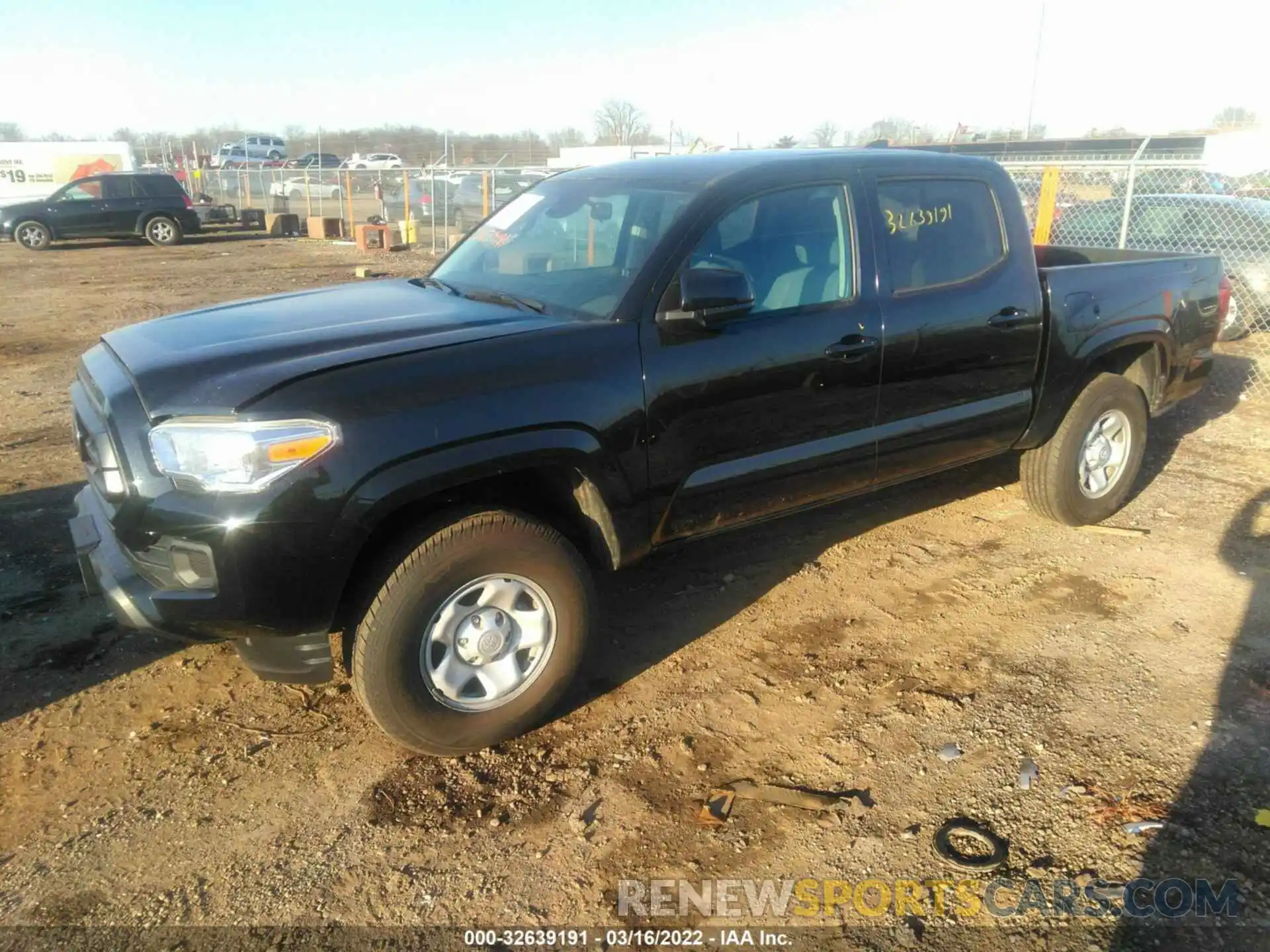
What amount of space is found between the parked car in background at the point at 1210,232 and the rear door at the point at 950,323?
6.13m

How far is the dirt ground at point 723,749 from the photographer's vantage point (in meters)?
2.61

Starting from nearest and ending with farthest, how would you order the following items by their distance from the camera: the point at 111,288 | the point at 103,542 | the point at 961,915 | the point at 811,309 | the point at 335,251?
1. the point at 961,915
2. the point at 103,542
3. the point at 811,309
4. the point at 111,288
5. the point at 335,251

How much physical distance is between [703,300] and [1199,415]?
19.1ft

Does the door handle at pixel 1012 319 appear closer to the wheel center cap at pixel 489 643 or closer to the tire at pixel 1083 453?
the tire at pixel 1083 453

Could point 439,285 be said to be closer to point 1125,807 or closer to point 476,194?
point 1125,807

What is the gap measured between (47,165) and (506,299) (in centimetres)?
3166

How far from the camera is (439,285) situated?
159 inches

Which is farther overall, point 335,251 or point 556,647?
point 335,251

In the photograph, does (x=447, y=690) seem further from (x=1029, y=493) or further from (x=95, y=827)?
(x=1029, y=493)

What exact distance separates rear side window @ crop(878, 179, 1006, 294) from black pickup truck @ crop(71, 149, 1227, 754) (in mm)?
13

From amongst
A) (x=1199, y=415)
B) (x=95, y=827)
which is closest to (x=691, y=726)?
(x=95, y=827)

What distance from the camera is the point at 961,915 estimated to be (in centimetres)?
249

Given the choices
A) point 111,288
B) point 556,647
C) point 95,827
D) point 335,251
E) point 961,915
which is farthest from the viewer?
point 335,251

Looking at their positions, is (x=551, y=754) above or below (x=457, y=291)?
below
